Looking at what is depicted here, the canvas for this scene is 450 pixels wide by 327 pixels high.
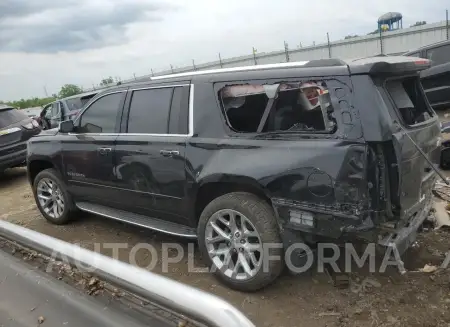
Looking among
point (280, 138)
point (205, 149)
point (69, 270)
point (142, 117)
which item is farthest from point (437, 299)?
point (142, 117)

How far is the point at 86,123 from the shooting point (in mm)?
4805

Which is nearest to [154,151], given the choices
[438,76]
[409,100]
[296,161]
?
[296,161]

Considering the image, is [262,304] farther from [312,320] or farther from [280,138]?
[280,138]

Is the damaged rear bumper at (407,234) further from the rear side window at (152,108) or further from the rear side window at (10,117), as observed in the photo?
the rear side window at (10,117)

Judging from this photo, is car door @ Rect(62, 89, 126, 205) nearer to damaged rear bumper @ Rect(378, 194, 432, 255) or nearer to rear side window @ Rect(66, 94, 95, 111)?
damaged rear bumper @ Rect(378, 194, 432, 255)

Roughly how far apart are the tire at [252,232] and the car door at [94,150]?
4.49 feet

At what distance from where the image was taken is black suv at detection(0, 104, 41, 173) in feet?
27.9

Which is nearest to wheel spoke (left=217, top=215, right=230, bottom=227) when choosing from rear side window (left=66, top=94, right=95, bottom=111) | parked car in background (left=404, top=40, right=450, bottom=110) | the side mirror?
the side mirror

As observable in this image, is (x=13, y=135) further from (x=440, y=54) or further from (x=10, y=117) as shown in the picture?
(x=440, y=54)

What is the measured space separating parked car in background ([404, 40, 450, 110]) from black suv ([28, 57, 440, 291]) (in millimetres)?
7274

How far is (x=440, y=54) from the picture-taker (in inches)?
400

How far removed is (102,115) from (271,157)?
7.41ft

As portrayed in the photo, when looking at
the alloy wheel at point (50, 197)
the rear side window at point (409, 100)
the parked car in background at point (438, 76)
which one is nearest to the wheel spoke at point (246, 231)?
the rear side window at point (409, 100)

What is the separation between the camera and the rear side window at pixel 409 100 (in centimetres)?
307
